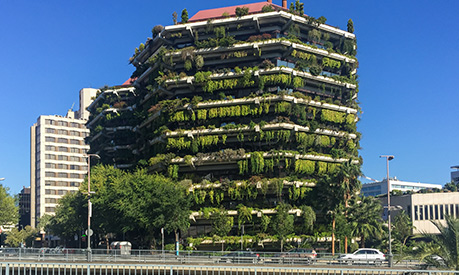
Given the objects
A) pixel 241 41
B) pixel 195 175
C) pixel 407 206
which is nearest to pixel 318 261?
pixel 195 175

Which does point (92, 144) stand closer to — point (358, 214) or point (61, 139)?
point (61, 139)

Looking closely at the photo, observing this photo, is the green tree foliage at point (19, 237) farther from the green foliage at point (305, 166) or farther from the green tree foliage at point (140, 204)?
the green foliage at point (305, 166)

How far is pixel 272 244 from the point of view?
3024 inches

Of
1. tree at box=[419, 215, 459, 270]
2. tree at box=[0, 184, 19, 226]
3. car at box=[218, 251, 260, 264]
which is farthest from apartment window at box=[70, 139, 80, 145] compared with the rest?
tree at box=[419, 215, 459, 270]

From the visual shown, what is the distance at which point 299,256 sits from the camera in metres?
54.8

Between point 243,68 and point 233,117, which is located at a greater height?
point 243,68

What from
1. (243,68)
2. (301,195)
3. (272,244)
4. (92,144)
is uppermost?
(243,68)

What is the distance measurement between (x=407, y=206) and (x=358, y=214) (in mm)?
45315

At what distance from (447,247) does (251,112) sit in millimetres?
54960

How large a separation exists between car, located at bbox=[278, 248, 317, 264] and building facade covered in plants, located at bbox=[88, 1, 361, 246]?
18.6 metres

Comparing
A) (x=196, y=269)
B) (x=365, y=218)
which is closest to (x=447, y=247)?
(x=196, y=269)

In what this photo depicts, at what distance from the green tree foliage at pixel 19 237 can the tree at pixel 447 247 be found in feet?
457

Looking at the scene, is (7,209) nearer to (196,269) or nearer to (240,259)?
(240,259)

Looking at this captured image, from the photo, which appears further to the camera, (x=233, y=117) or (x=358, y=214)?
(x=233, y=117)
